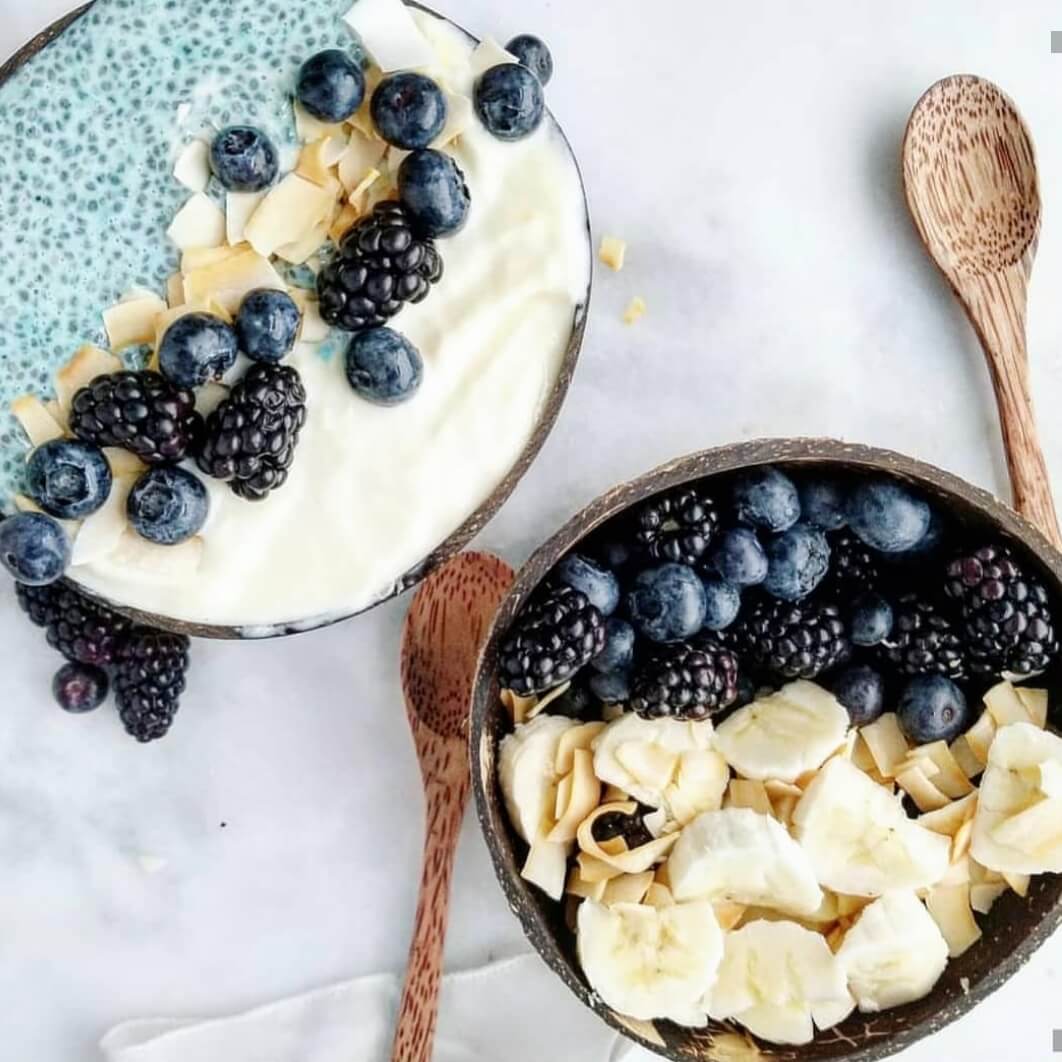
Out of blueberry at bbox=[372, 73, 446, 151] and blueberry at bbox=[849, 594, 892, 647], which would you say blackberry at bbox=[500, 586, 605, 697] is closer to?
blueberry at bbox=[849, 594, 892, 647]

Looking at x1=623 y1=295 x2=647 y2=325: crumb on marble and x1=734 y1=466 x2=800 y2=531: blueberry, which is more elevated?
x1=623 y1=295 x2=647 y2=325: crumb on marble

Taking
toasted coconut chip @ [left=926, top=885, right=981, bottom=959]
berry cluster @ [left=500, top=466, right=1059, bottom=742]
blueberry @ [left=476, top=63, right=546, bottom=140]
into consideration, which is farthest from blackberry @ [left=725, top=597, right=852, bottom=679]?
blueberry @ [left=476, top=63, right=546, bottom=140]

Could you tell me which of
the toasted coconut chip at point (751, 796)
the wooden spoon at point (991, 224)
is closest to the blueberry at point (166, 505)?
the toasted coconut chip at point (751, 796)

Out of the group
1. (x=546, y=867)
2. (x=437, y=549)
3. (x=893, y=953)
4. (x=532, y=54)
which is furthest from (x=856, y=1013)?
(x=532, y=54)

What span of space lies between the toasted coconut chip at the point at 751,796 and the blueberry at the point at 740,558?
0.53 feet

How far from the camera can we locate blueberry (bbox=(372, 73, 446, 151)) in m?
0.97

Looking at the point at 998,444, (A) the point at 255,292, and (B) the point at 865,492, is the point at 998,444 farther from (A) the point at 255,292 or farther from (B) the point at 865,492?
(A) the point at 255,292

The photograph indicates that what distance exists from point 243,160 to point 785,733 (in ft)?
2.01

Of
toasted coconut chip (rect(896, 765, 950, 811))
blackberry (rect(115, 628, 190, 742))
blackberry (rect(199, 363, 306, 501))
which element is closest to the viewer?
blackberry (rect(199, 363, 306, 501))

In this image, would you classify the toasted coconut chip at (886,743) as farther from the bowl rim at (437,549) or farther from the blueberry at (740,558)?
the bowl rim at (437,549)

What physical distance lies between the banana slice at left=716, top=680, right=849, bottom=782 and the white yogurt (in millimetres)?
283

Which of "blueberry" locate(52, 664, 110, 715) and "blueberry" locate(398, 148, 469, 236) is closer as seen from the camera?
"blueberry" locate(398, 148, 469, 236)

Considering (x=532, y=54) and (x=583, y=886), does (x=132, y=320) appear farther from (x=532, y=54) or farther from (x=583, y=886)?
(x=583, y=886)

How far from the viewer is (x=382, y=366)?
0.97 m
